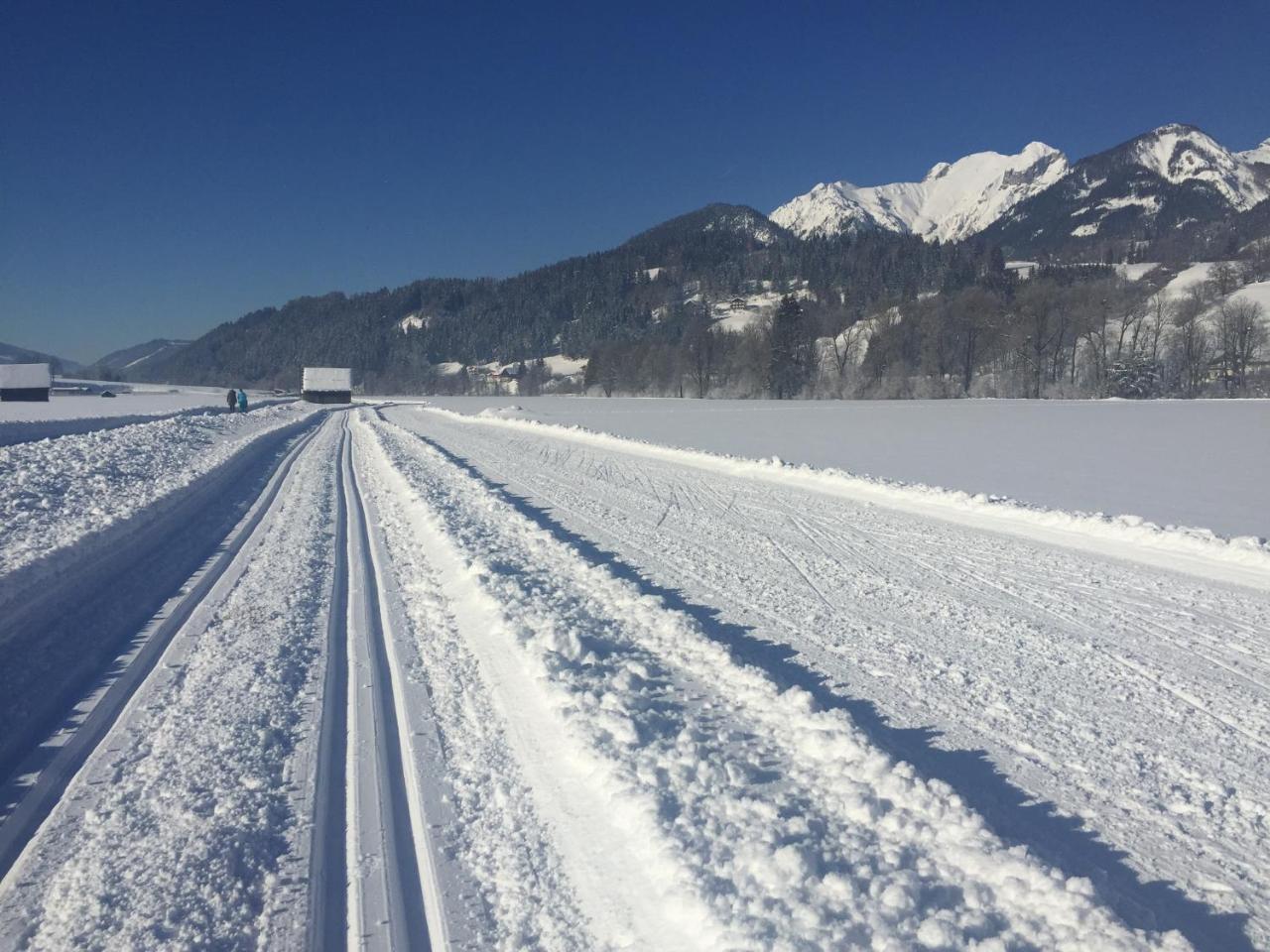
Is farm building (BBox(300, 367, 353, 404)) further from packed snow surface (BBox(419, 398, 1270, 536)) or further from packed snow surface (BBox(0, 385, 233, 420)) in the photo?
packed snow surface (BBox(419, 398, 1270, 536))

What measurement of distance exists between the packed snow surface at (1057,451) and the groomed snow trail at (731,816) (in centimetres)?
814

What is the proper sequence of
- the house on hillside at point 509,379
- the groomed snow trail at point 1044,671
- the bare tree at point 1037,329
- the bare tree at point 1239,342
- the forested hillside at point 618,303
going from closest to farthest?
the groomed snow trail at point 1044,671 → the bare tree at point 1239,342 → the bare tree at point 1037,329 → the forested hillside at point 618,303 → the house on hillside at point 509,379

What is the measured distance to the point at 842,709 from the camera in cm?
417

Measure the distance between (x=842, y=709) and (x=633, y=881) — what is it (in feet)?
5.87

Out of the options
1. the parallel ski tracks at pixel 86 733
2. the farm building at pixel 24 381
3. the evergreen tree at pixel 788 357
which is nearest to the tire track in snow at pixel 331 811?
the parallel ski tracks at pixel 86 733

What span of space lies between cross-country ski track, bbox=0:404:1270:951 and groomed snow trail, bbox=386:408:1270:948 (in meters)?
0.02

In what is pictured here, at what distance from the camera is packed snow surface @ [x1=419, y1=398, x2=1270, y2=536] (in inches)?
456

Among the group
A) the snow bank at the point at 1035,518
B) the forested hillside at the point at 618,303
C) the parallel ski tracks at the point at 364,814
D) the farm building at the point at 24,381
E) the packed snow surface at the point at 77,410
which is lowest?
the parallel ski tracks at the point at 364,814

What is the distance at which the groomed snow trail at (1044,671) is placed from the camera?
3125mm

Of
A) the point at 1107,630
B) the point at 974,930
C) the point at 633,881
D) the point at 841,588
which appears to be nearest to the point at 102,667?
the point at 633,881

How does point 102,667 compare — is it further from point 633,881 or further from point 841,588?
point 841,588

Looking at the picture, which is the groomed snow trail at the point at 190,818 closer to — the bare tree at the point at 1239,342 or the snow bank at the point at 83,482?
the snow bank at the point at 83,482

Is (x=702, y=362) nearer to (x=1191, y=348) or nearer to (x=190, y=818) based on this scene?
(x=1191, y=348)

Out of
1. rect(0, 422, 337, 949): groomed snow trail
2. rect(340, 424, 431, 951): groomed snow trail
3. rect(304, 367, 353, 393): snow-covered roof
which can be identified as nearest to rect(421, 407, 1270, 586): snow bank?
rect(340, 424, 431, 951): groomed snow trail
